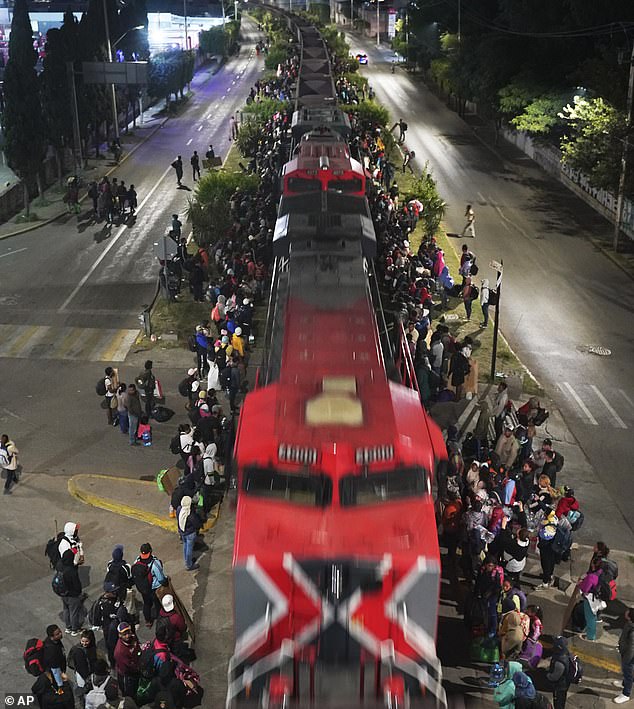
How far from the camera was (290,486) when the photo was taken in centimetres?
1230

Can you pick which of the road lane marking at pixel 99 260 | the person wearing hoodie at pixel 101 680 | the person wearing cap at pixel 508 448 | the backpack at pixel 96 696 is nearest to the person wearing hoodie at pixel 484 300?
the person wearing cap at pixel 508 448

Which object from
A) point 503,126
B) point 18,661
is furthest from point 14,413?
point 503,126

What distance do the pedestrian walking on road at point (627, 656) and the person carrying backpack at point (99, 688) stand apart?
290 inches

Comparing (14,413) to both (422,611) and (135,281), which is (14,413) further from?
(422,611)

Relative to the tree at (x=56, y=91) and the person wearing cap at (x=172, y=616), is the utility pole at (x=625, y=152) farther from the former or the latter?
the tree at (x=56, y=91)

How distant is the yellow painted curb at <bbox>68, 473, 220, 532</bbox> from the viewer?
1812 centimetres

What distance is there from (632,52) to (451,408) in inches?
714

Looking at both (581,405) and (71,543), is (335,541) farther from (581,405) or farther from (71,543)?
(581,405)

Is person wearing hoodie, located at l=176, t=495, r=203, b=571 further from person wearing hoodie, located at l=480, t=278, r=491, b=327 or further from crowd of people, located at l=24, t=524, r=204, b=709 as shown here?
person wearing hoodie, located at l=480, t=278, r=491, b=327

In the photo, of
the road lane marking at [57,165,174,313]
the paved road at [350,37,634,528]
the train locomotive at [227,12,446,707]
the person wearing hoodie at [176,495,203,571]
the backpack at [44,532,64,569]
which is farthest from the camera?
the road lane marking at [57,165,174,313]

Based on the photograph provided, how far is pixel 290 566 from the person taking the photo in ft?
37.1

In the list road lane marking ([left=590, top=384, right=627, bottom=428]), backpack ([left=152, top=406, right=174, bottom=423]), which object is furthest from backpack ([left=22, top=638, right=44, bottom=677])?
road lane marking ([left=590, top=384, right=627, bottom=428])

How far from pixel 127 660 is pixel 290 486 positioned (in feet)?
11.4

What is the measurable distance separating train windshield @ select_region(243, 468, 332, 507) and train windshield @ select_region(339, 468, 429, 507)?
0.26 m
